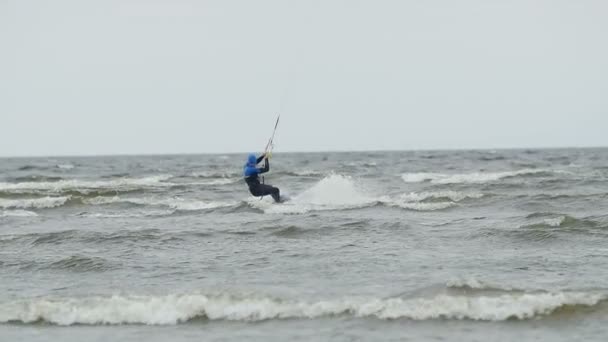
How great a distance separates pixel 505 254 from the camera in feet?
38.2

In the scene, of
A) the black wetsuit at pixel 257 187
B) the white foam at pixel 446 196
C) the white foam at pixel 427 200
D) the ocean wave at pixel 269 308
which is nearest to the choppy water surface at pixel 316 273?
the ocean wave at pixel 269 308

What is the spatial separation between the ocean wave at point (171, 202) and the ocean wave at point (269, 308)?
12.8m

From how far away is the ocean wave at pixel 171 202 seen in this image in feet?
72.7

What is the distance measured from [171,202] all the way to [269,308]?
16037 mm

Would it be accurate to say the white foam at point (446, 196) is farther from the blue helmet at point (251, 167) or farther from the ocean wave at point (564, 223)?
the ocean wave at point (564, 223)

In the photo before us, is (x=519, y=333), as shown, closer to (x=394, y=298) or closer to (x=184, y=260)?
(x=394, y=298)

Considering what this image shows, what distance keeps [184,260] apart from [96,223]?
7360mm

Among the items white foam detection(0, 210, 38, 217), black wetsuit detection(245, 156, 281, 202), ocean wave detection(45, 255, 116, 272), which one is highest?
black wetsuit detection(245, 156, 281, 202)

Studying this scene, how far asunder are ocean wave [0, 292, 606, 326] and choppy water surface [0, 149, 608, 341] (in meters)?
0.02

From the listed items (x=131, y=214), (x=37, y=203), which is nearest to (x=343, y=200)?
(x=131, y=214)

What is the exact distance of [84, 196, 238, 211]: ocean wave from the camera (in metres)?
22.2

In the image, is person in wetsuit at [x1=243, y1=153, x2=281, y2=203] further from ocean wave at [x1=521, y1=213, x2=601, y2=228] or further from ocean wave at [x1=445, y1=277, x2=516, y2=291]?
ocean wave at [x1=445, y1=277, x2=516, y2=291]

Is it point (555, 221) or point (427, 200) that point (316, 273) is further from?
point (427, 200)

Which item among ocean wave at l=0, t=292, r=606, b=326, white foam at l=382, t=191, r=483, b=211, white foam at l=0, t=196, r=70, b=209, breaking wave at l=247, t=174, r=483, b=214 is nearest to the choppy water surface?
ocean wave at l=0, t=292, r=606, b=326
